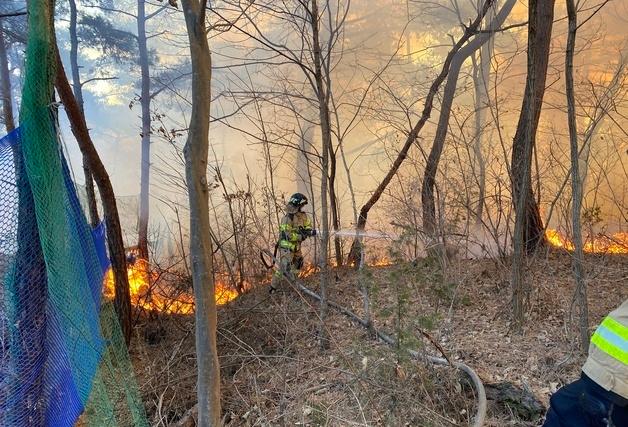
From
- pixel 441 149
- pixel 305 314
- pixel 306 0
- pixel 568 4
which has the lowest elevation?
pixel 305 314

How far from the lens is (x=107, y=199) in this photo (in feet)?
14.7

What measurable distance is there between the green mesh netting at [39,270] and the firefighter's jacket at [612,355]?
2391 millimetres

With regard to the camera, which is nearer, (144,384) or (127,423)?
(127,423)

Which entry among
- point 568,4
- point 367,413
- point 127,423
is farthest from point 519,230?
point 127,423

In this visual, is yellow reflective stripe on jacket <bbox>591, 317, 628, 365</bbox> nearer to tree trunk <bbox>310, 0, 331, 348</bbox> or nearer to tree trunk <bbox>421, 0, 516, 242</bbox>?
tree trunk <bbox>310, 0, 331, 348</bbox>

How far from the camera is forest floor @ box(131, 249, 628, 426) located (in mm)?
3209

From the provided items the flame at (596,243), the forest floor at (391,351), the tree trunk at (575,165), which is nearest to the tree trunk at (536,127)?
the flame at (596,243)

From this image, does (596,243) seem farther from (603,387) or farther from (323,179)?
(603,387)

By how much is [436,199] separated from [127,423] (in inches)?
187

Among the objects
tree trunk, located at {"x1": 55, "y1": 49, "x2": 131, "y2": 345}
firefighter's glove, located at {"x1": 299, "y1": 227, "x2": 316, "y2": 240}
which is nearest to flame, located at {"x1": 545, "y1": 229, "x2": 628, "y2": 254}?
firefighter's glove, located at {"x1": 299, "y1": 227, "x2": 316, "y2": 240}

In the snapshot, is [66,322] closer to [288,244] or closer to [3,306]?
[3,306]

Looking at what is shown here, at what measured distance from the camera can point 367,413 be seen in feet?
10.7

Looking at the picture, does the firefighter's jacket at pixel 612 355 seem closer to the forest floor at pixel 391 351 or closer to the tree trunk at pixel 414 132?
the forest floor at pixel 391 351

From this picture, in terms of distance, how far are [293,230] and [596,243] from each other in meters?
4.96
